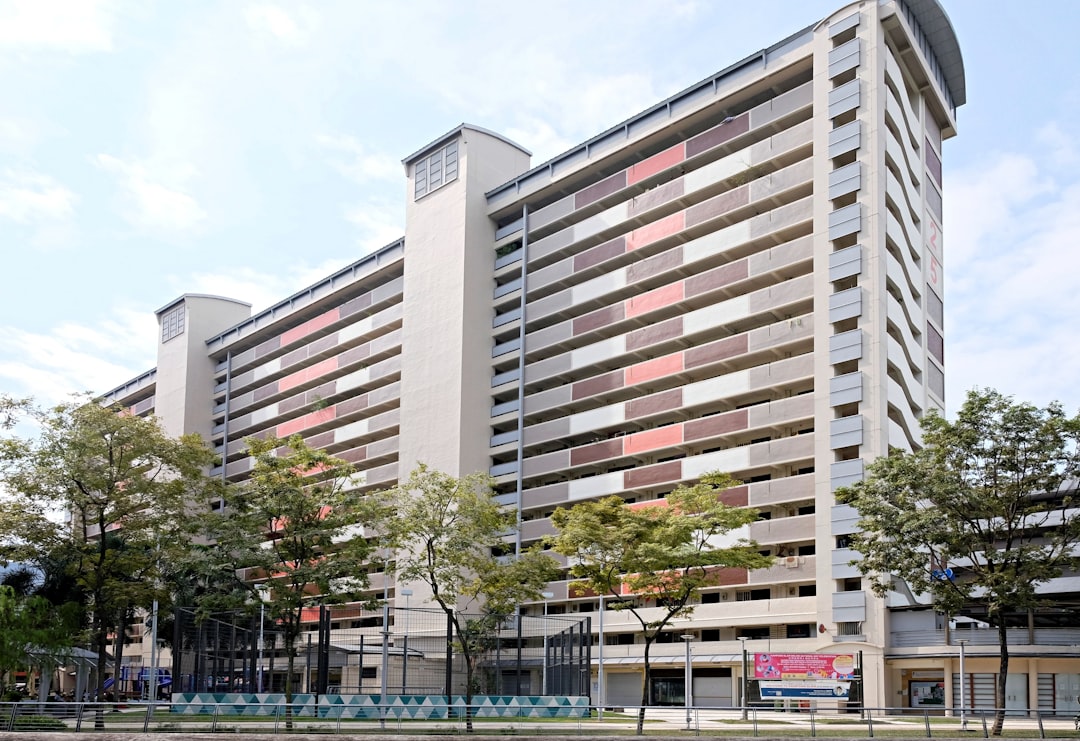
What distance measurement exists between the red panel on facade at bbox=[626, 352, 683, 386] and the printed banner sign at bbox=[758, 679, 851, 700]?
24.3m

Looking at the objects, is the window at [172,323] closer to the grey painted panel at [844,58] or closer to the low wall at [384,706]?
the grey painted panel at [844,58]

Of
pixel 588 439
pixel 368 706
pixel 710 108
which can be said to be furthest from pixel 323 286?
pixel 368 706

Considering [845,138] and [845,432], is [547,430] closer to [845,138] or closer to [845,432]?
[845,432]

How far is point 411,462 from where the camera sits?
84.2 meters

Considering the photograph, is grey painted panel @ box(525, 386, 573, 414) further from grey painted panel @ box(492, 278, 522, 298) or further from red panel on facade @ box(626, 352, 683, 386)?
grey painted panel @ box(492, 278, 522, 298)

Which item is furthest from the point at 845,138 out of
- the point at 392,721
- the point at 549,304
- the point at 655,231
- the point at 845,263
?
the point at 392,721

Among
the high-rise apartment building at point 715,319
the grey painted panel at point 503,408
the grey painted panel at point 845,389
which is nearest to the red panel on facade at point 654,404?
the high-rise apartment building at point 715,319

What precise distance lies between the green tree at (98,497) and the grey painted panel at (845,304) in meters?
33.3

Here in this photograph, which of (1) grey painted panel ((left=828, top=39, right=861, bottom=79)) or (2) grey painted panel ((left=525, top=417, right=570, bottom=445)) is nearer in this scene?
(1) grey painted panel ((left=828, top=39, right=861, bottom=79))

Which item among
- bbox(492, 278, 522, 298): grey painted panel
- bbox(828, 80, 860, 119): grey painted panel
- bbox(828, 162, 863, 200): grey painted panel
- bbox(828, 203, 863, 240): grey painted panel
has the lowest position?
bbox(828, 203, 863, 240): grey painted panel

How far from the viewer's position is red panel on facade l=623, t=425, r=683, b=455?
68812mm

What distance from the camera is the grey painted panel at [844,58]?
6281 cm

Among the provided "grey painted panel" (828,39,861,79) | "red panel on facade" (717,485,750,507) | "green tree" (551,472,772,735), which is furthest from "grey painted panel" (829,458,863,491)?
"grey painted panel" (828,39,861,79)

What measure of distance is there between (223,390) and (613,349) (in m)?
56.8
